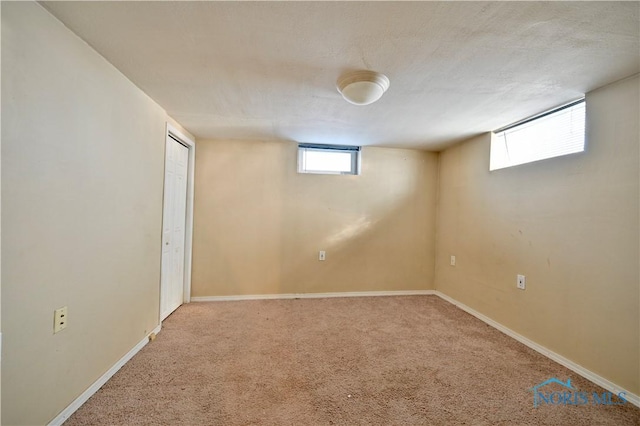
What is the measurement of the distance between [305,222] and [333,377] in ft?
6.42

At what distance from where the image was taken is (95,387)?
1535 millimetres

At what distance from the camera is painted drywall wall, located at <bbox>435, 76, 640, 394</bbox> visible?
63.1 inches

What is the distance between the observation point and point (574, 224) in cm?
190

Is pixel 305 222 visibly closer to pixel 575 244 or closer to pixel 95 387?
pixel 95 387

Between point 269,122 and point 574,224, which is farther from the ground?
point 269,122

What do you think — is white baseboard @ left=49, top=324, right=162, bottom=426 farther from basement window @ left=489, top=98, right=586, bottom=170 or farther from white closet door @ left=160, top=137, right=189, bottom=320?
basement window @ left=489, top=98, right=586, bottom=170

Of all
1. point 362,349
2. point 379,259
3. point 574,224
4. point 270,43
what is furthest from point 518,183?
point 270,43

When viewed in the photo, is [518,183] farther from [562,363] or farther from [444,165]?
[562,363]

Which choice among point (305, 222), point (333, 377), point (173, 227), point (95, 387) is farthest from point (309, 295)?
point (95, 387)

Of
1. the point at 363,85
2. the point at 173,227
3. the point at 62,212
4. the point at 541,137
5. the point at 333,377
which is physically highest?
the point at 363,85

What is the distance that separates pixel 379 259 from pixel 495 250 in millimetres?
1364

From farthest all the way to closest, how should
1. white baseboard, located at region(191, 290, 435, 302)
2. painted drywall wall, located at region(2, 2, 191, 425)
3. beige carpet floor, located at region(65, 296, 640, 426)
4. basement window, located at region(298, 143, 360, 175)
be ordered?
basement window, located at region(298, 143, 360, 175) < white baseboard, located at region(191, 290, 435, 302) < beige carpet floor, located at region(65, 296, 640, 426) < painted drywall wall, located at region(2, 2, 191, 425)

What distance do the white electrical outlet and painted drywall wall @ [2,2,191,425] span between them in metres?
0.02

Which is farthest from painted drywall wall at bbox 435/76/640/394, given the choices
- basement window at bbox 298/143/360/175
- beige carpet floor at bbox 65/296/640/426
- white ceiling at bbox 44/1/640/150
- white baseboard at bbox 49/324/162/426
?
white baseboard at bbox 49/324/162/426
